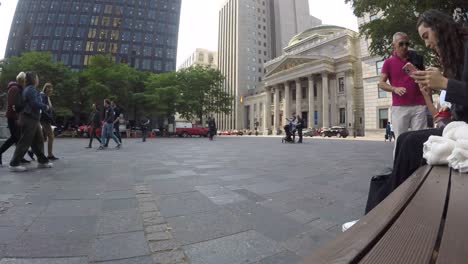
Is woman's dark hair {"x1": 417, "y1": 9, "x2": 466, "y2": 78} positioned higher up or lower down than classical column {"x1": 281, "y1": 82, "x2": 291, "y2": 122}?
lower down

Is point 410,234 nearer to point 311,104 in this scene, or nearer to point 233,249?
point 233,249

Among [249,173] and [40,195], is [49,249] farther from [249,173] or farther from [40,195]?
[249,173]

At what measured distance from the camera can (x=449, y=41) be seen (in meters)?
2.02

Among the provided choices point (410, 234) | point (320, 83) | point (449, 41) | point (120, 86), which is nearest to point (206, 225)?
point (410, 234)

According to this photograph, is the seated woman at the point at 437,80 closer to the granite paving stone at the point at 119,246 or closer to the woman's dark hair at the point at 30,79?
the granite paving stone at the point at 119,246

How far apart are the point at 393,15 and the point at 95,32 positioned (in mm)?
72378

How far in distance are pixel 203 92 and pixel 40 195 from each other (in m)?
37.1

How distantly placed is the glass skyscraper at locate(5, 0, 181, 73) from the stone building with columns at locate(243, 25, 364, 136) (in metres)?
28.6

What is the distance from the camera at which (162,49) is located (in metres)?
68.1

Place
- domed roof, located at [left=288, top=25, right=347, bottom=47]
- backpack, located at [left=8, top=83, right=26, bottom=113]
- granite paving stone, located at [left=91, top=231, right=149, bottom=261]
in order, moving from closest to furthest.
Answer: granite paving stone, located at [left=91, top=231, right=149, bottom=261] → backpack, located at [left=8, top=83, right=26, bottom=113] → domed roof, located at [left=288, top=25, right=347, bottom=47]

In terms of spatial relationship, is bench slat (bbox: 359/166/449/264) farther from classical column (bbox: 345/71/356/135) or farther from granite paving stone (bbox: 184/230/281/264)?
classical column (bbox: 345/71/356/135)

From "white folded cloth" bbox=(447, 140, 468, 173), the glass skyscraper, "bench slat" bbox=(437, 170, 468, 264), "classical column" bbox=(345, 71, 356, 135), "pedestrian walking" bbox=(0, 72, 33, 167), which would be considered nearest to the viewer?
"bench slat" bbox=(437, 170, 468, 264)

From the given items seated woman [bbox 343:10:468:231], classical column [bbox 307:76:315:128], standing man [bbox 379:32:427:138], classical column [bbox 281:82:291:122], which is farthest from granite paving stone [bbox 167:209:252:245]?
classical column [bbox 281:82:291:122]

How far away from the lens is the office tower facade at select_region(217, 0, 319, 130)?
92.3m
